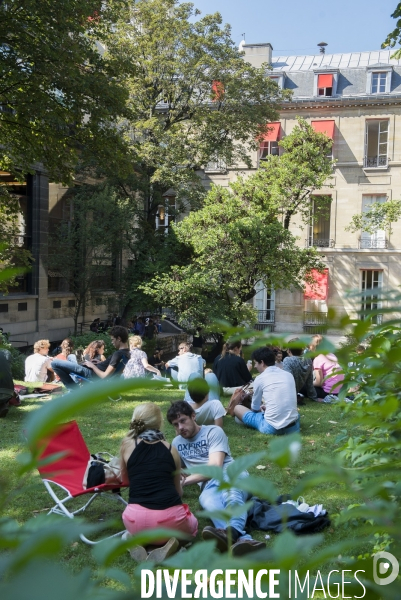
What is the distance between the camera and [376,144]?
36.7 meters

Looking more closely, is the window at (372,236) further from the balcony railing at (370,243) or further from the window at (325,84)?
the window at (325,84)

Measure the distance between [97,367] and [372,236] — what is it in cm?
2806

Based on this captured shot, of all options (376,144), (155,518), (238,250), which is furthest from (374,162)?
(155,518)

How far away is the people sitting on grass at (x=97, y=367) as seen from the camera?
11.1 metres

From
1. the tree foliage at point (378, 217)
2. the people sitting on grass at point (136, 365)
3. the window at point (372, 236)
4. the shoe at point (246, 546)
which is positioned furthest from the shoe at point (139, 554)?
the window at point (372, 236)

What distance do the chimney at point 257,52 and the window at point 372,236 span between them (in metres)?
11.2

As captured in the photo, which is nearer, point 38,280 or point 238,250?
point 238,250

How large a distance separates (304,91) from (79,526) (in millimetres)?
41344

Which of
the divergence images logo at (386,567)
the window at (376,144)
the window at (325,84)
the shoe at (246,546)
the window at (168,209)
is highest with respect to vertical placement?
the window at (325,84)

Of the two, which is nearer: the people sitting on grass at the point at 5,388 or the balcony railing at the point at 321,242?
the people sitting on grass at the point at 5,388

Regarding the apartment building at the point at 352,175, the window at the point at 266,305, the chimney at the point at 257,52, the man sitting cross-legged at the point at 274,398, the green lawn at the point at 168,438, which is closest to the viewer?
the green lawn at the point at 168,438

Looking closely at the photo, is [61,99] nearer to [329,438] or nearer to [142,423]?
[329,438]

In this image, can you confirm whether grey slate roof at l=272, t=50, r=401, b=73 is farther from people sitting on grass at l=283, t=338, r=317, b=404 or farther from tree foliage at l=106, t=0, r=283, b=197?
people sitting on grass at l=283, t=338, r=317, b=404

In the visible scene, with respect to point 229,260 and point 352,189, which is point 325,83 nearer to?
point 352,189
